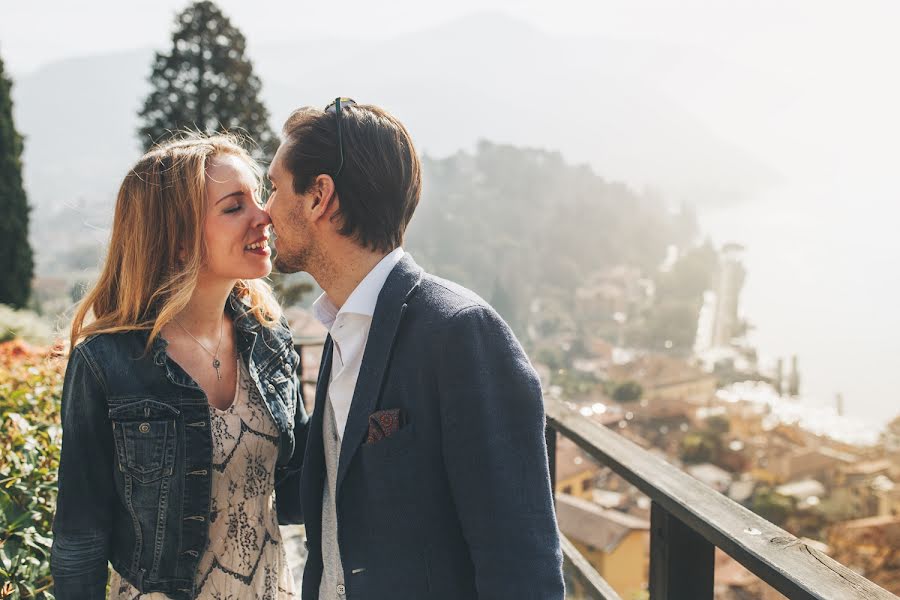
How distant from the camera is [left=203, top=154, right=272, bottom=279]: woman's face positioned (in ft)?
5.12

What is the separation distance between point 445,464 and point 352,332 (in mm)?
326

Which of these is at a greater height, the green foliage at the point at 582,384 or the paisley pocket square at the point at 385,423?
the paisley pocket square at the point at 385,423

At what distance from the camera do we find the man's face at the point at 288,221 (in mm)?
1338

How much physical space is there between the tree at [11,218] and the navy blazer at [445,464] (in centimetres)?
1488

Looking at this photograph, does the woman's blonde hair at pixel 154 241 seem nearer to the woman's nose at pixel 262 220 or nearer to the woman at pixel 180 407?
the woman at pixel 180 407

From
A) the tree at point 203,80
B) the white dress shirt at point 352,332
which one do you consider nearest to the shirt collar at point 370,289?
the white dress shirt at point 352,332

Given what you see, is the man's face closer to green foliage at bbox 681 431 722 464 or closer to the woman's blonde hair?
the woman's blonde hair

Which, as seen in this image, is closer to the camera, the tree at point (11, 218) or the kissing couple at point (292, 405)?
the kissing couple at point (292, 405)

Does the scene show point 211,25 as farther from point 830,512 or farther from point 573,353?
point 573,353

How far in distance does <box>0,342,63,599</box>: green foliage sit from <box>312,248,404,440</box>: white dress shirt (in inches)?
34.3

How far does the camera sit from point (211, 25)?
12398mm

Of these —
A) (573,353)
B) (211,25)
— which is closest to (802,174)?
(573,353)

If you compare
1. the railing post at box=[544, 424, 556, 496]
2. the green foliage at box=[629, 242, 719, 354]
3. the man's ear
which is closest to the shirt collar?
the man's ear

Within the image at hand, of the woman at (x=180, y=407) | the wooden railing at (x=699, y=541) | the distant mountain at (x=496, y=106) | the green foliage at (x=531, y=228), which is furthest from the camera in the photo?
the distant mountain at (x=496, y=106)
